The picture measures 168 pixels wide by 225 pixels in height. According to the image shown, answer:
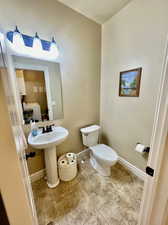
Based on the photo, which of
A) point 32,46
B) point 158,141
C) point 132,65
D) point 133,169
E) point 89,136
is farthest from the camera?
point 89,136

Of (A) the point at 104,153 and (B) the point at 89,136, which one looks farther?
(B) the point at 89,136

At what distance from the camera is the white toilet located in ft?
5.22

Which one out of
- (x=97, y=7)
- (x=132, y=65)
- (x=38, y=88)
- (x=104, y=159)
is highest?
(x=97, y=7)

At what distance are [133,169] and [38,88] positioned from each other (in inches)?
81.6

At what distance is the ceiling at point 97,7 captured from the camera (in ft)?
4.70

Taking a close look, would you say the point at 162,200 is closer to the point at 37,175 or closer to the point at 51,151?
the point at 51,151

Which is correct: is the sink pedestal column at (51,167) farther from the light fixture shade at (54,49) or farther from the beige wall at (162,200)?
the light fixture shade at (54,49)

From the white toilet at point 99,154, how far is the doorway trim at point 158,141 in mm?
854

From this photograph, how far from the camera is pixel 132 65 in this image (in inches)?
60.3

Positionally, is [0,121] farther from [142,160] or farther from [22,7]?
[142,160]

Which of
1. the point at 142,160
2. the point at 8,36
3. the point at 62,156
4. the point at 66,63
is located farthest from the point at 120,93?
the point at 8,36

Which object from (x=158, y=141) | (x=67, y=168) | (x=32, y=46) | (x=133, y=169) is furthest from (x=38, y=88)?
(x=133, y=169)

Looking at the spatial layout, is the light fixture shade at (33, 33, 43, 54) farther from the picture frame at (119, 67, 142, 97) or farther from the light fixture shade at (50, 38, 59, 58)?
the picture frame at (119, 67, 142, 97)

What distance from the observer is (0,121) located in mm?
342
